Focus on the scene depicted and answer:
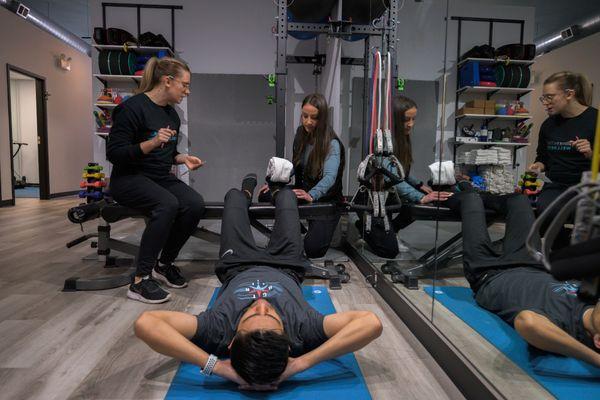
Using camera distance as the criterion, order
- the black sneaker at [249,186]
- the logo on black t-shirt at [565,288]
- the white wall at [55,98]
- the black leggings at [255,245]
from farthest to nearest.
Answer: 1. the white wall at [55,98]
2. the black sneaker at [249,186]
3. the black leggings at [255,245]
4. the logo on black t-shirt at [565,288]

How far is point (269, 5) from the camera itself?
16.7 ft

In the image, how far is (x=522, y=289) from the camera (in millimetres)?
1656

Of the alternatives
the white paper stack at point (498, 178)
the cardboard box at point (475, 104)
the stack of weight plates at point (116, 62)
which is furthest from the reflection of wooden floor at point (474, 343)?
the stack of weight plates at point (116, 62)

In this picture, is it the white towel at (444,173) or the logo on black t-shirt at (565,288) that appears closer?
the logo on black t-shirt at (565,288)

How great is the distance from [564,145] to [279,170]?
5.61 feet

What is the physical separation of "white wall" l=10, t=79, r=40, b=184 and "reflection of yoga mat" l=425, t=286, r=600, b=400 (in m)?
9.86

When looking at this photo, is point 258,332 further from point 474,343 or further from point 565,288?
point 565,288

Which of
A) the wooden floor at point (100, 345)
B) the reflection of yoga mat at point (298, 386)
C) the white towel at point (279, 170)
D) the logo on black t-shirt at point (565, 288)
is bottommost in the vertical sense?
the wooden floor at point (100, 345)

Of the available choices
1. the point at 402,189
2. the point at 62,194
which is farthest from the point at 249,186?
the point at 62,194

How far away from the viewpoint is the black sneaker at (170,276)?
2541 millimetres

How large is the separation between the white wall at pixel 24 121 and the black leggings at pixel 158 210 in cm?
825

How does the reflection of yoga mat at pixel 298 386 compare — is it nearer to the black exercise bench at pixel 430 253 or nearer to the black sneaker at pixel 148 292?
the black sneaker at pixel 148 292

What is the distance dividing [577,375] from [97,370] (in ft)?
5.40

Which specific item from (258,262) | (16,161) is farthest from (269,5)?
(16,161)
